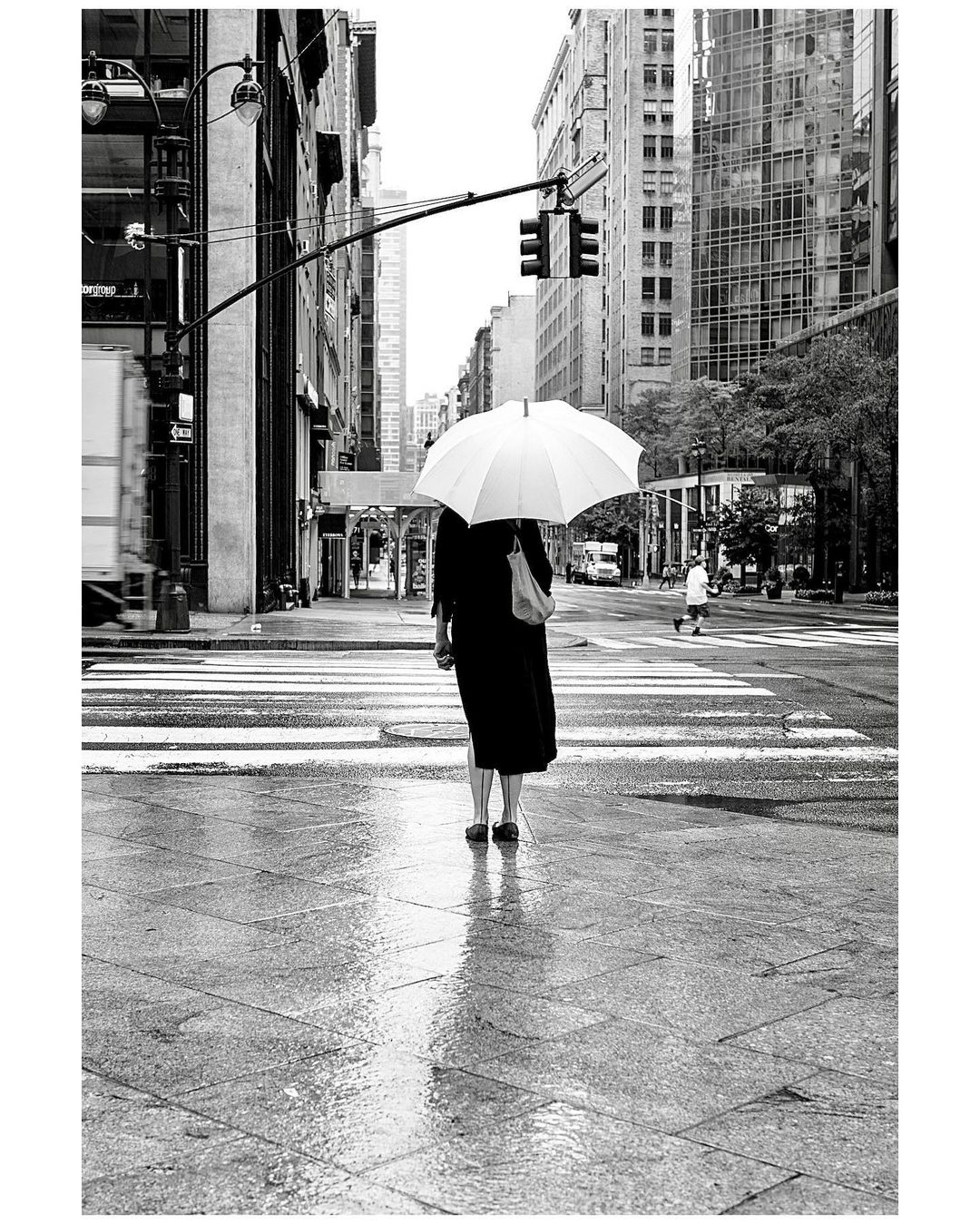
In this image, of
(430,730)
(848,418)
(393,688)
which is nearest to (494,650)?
(430,730)

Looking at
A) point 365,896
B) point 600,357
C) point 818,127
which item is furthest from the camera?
point 600,357

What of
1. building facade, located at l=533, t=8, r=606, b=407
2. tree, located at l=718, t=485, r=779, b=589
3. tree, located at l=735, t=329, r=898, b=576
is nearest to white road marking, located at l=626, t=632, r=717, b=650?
tree, located at l=735, t=329, r=898, b=576

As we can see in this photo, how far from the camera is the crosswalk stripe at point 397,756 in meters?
10.1

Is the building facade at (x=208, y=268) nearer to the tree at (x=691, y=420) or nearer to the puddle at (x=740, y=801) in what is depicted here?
the puddle at (x=740, y=801)

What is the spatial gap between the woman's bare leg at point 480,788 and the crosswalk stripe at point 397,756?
2.76 m

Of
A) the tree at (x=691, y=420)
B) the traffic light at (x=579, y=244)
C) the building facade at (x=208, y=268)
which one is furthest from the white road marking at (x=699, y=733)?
the tree at (x=691, y=420)

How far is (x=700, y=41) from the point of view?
321 ft

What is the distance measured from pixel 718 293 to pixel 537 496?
9570cm

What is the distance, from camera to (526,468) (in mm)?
7199

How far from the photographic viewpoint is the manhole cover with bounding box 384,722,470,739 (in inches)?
454

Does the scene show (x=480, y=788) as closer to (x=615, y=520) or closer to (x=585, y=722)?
(x=585, y=722)

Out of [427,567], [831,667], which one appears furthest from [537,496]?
[427,567]

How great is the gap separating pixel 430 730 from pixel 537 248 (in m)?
10.4
